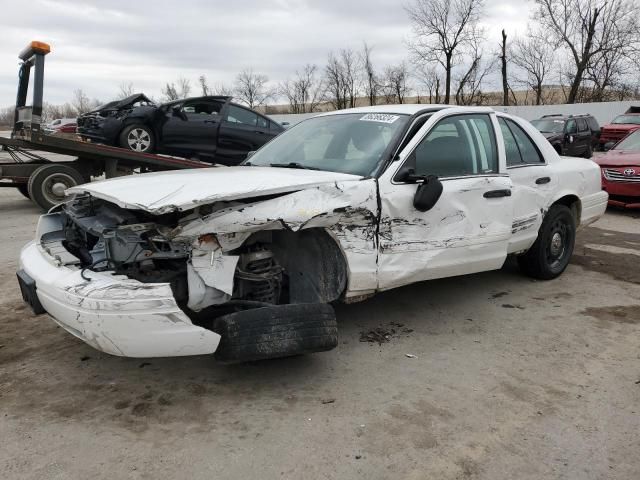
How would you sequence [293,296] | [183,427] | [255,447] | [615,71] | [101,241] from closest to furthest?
[255,447] → [183,427] → [101,241] → [293,296] → [615,71]

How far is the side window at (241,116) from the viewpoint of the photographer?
35.5 feet

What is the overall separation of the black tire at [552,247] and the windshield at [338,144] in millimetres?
2029

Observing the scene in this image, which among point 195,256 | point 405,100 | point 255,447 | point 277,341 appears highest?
point 405,100

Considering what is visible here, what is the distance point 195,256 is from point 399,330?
5.87 ft

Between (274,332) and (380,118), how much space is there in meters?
1.94

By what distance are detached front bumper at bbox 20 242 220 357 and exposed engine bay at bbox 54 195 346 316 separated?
7.6 inches

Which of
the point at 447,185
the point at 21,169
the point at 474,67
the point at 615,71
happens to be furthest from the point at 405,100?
the point at 447,185

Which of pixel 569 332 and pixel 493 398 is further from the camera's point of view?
pixel 569 332

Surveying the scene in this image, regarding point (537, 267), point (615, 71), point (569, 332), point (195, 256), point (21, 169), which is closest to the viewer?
point (195, 256)

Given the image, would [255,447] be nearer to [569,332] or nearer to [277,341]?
[277,341]

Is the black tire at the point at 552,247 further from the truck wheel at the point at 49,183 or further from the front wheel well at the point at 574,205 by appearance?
the truck wheel at the point at 49,183

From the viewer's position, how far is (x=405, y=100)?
48094mm

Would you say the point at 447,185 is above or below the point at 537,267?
above

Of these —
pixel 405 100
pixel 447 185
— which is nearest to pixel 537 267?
pixel 447 185
